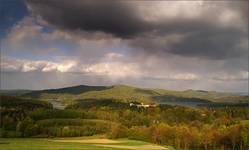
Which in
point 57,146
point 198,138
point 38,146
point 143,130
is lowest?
point 198,138

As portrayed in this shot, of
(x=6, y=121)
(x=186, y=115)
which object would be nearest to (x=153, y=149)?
(x=6, y=121)

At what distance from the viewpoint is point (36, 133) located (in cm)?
11750

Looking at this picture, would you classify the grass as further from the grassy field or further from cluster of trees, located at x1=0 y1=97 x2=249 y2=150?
cluster of trees, located at x1=0 y1=97 x2=249 y2=150

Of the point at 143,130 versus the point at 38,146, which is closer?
the point at 38,146

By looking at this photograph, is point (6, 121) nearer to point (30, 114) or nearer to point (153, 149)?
point (30, 114)

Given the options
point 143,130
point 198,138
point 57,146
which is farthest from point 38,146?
point 143,130

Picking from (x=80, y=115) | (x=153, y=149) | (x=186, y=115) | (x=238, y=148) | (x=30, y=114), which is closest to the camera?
(x=153, y=149)

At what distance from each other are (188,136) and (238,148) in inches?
558

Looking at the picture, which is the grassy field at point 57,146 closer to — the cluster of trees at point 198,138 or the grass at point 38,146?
the grass at point 38,146

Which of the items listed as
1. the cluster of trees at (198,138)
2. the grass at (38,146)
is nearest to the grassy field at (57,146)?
the grass at (38,146)

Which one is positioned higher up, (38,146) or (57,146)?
(38,146)

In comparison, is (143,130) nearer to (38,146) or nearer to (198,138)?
(198,138)

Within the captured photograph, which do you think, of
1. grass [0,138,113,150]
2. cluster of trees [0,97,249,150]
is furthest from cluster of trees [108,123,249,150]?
grass [0,138,113,150]

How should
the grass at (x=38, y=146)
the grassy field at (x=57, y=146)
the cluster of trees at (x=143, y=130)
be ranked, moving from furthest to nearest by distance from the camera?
1. the cluster of trees at (x=143, y=130)
2. the grassy field at (x=57, y=146)
3. the grass at (x=38, y=146)
